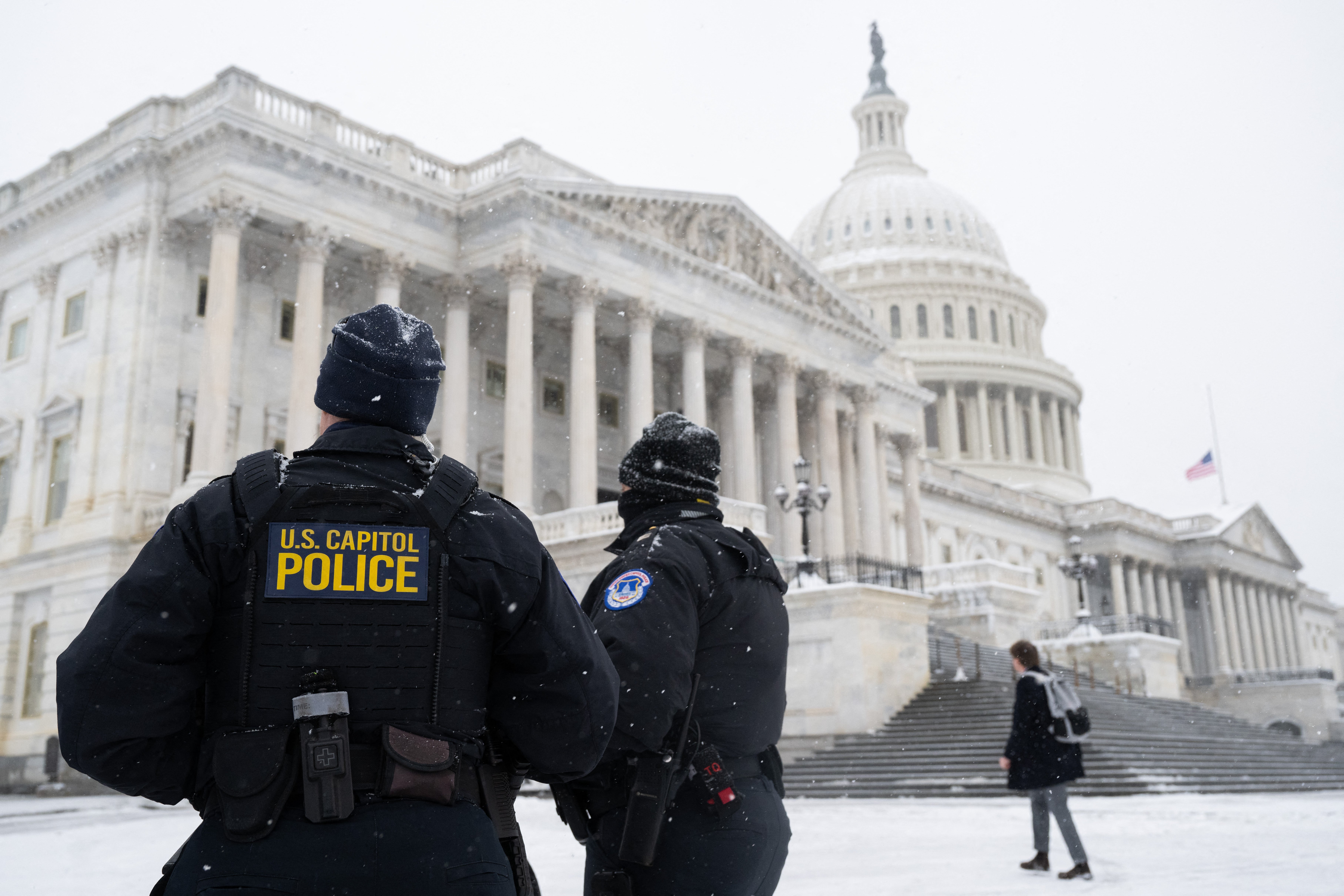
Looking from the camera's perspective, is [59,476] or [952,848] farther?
[59,476]

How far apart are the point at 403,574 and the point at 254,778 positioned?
55 centimetres

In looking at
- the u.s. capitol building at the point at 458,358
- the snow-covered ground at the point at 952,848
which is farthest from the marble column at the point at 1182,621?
the snow-covered ground at the point at 952,848

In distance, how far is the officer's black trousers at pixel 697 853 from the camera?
371 cm

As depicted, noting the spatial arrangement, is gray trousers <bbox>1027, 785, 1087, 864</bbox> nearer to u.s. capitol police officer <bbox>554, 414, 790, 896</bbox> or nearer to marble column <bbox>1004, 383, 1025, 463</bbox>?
u.s. capitol police officer <bbox>554, 414, 790, 896</bbox>

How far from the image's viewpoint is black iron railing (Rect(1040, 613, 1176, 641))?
4056 centimetres

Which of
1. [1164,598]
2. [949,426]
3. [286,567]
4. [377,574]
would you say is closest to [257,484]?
[286,567]

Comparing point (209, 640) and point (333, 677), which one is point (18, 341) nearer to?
point (209, 640)

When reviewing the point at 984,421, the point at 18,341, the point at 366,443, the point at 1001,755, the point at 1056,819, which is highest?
the point at 984,421

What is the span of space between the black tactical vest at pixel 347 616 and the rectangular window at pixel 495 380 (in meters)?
32.4

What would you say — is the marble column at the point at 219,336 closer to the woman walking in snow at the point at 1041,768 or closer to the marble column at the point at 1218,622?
the woman walking in snow at the point at 1041,768

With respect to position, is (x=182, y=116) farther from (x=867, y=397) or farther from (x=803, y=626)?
(x=867, y=397)

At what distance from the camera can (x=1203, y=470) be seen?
64375 millimetres

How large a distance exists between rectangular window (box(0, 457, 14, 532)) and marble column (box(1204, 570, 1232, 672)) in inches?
2758

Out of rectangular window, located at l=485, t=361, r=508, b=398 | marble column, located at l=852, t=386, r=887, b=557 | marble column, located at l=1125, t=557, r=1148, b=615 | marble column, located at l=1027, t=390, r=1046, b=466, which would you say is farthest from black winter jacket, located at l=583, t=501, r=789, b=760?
marble column, located at l=1027, t=390, r=1046, b=466
